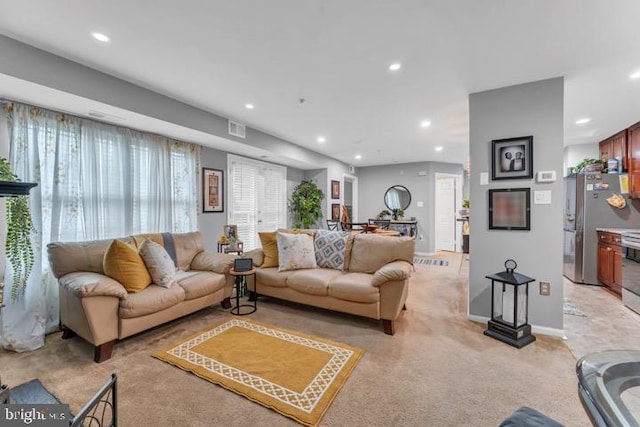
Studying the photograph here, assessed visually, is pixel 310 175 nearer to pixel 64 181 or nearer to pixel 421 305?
pixel 421 305

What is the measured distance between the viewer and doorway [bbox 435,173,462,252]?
759 centimetres

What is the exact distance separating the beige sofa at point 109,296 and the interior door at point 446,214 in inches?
246

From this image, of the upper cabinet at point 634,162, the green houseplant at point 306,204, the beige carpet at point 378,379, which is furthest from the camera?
the green houseplant at point 306,204

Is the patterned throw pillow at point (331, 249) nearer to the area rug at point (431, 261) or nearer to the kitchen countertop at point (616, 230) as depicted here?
the area rug at point (431, 261)

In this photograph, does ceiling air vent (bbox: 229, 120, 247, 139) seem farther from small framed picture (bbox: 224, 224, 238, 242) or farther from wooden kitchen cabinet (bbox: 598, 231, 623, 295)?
wooden kitchen cabinet (bbox: 598, 231, 623, 295)

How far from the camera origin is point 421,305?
351cm

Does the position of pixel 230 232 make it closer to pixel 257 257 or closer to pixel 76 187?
pixel 257 257

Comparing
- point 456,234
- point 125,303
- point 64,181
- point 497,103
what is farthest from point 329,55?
point 456,234

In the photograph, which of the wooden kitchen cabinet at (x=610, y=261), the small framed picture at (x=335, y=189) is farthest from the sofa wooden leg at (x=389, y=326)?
the small framed picture at (x=335, y=189)

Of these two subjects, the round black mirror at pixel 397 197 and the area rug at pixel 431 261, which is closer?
the area rug at pixel 431 261

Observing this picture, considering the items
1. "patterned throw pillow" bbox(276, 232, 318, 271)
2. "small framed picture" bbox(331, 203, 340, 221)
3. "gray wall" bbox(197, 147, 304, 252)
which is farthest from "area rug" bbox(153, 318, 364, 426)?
"small framed picture" bbox(331, 203, 340, 221)

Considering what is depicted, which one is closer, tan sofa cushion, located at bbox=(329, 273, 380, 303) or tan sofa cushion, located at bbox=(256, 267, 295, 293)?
tan sofa cushion, located at bbox=(329, 273, 380, 303)

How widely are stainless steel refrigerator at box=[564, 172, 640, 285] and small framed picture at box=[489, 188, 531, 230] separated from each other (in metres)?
2.44

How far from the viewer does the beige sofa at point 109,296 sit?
2.21 m
